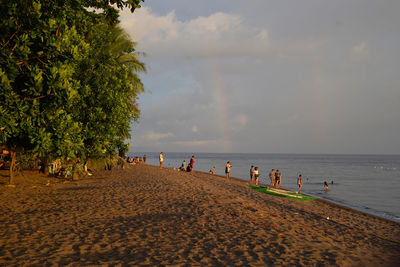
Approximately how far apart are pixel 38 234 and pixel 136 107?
25.0 metres

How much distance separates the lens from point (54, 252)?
767cm

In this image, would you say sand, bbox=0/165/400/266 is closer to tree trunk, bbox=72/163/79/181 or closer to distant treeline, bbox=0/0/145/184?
distant treeline, bbox=0/0/145/184

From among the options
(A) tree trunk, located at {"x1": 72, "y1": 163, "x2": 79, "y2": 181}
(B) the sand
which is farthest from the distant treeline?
(A) tree trunk, located at {"x1": 72, "y1": 163, "x2": 79, "y2": 181}

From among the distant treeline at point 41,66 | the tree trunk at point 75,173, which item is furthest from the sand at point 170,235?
the tree trunk at point 75,173

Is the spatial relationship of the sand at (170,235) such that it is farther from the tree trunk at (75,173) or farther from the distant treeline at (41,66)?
the tree trunk at (75,173)

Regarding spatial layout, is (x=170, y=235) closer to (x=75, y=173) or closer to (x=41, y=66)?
(x=41, y=66)

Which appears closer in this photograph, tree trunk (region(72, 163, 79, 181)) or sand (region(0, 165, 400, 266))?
sand (region(0, 165, 400, 266))

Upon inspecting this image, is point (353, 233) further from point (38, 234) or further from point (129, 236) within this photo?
point (38, 234)

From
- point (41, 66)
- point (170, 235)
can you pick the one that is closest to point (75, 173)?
point (41, 66)

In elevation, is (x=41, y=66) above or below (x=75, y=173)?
above

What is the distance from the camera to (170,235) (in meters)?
9.39

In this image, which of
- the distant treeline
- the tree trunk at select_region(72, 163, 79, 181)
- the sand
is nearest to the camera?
the sand

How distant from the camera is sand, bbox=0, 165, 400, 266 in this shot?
7594mm

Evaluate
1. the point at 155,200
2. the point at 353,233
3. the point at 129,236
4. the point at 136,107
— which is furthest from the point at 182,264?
the point at 136,107
